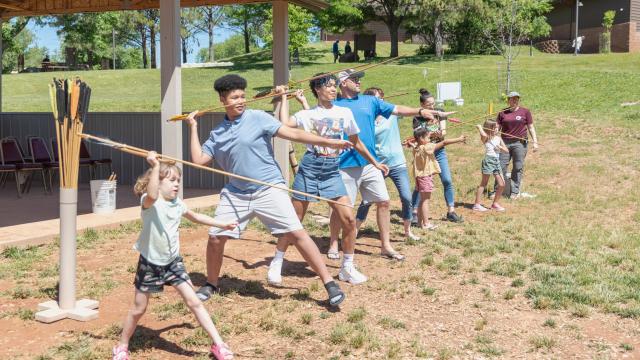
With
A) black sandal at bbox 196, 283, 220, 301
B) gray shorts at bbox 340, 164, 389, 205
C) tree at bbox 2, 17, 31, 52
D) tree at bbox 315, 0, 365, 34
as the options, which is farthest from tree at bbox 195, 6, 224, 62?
black sandal at bbox 196, 283, 220, 301

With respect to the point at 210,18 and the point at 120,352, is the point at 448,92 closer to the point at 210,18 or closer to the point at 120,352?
the point at 120,352

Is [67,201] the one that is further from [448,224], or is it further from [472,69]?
[472,69]

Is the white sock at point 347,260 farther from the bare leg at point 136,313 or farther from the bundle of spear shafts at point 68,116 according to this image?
the bundle of spear shafts at point 68,116

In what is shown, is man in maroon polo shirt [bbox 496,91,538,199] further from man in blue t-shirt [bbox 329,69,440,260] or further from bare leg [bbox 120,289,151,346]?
bare leg [bbox 120,289,151,346]

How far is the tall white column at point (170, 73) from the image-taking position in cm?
883

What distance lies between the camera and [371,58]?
3956 cm

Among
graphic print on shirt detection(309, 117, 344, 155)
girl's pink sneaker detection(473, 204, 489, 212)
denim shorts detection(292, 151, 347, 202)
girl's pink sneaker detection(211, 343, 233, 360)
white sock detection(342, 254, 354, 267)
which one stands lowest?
girl's pink sneaker detection(473, 204, 489, 212)

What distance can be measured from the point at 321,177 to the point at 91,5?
308 inches

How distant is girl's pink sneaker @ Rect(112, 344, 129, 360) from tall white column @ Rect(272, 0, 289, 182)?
7.04 metres

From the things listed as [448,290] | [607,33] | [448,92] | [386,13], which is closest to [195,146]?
[448,290]

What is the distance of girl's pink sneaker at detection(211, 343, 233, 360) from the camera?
4.18 meters

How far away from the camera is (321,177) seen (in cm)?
571

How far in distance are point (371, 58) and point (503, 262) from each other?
33.8 meters

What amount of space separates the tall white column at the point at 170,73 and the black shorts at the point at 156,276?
4580 mm
